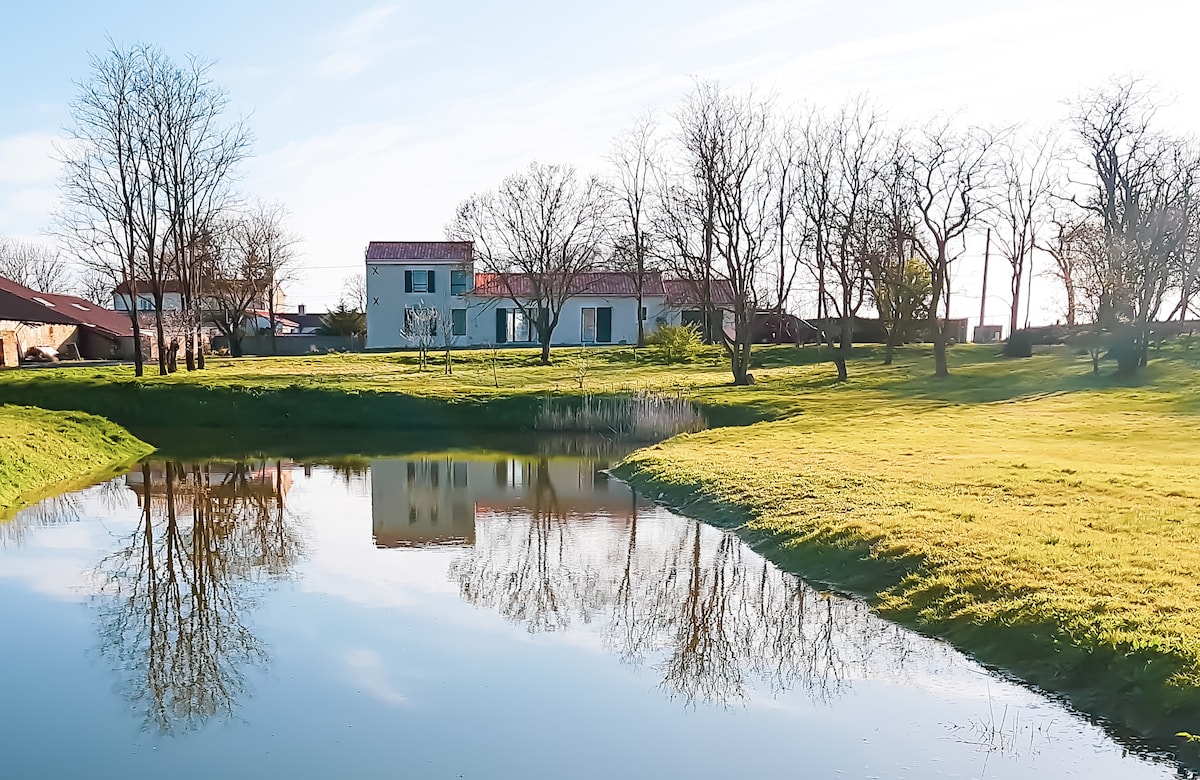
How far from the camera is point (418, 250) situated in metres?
51.8

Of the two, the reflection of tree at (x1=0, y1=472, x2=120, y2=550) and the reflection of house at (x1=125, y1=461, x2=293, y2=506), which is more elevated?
the reflection of tree at (x1=0, y1=472, x2=120, y2=550)

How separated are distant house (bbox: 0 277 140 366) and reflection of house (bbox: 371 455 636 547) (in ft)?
81.3

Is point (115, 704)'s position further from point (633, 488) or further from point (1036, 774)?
point (633, 488)

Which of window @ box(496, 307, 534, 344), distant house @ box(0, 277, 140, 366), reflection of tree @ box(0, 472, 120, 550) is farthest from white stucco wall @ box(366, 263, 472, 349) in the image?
reflection of tree @ box(0, 472, 120, 550)

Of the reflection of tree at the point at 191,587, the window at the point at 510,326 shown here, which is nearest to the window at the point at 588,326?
the window at the point at 510,326

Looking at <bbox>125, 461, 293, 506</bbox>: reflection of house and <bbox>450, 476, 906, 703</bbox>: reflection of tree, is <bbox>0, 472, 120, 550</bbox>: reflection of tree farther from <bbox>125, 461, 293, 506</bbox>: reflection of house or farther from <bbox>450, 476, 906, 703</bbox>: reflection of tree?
<bbox>450, 476, 906, 703</bbox>: reflection of tree

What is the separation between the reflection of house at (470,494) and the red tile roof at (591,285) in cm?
2780

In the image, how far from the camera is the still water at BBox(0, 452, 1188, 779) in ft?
23.8

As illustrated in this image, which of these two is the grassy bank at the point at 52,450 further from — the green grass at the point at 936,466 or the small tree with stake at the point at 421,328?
the small tree with stake at the point at 421,328

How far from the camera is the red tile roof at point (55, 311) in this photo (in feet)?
138

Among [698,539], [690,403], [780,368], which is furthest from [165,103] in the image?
[698,539]

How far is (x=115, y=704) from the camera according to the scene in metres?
8.43

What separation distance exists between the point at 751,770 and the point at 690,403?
65.4 feet

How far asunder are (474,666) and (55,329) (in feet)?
138
